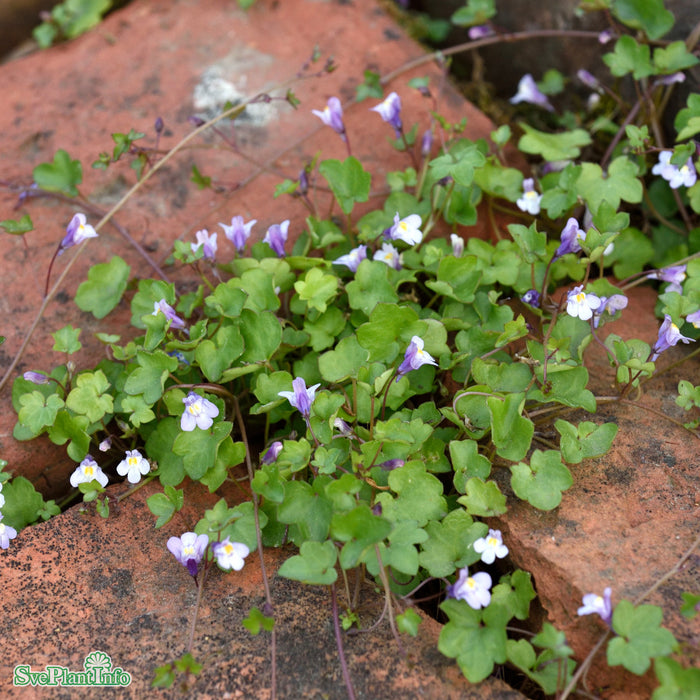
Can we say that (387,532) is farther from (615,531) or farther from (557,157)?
(557,157)

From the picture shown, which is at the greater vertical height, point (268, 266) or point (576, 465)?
point (268, 266)

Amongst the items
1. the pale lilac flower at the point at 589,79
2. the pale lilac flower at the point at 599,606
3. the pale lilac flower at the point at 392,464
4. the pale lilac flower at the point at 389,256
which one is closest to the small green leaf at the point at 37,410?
the pale lilac flower at the point at 392,464

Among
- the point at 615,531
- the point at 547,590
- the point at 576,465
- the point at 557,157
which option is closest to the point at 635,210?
the point at 557,157

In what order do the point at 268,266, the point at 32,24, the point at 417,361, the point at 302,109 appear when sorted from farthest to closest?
the point at 32,24, the point at 302,109, the point at 268,266, the point at 417,361

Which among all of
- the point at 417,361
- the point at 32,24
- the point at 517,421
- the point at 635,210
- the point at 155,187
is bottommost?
the point at 635,210

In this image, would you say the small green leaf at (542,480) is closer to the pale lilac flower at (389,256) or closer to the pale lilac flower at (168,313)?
the pale lilac flower at (389,256)

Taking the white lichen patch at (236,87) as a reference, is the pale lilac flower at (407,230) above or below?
below

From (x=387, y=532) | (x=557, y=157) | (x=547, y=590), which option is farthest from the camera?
(x=557, y=157)
